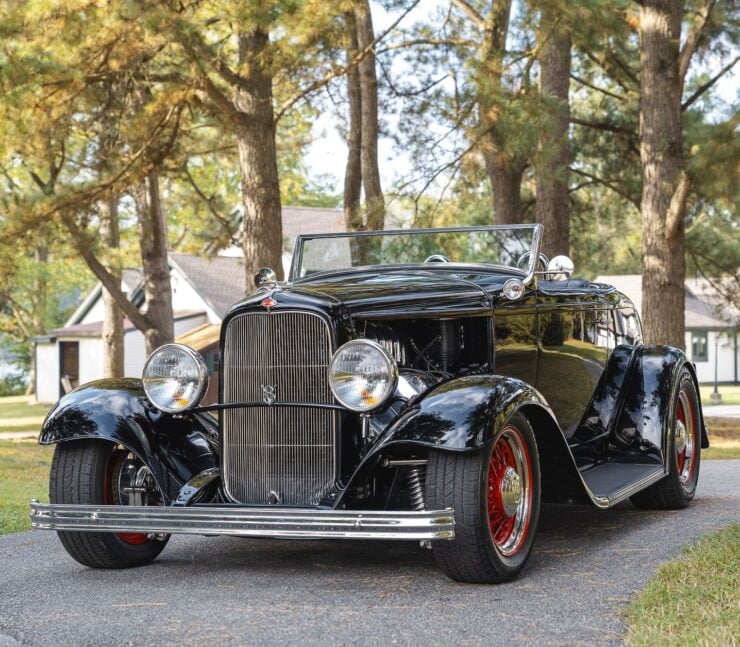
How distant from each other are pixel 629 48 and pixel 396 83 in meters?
5.44

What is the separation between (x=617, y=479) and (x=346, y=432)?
6.68 ft

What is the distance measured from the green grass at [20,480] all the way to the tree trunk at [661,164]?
27.5 feet

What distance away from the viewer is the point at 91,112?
16.9m

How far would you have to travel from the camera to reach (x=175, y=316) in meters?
35.8

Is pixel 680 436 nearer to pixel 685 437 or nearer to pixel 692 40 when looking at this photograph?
pixel 685 437

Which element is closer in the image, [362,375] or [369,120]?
[362,375]

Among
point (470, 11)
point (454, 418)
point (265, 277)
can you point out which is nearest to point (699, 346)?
point (470, 11)

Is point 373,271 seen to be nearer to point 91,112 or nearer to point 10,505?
point 10,505

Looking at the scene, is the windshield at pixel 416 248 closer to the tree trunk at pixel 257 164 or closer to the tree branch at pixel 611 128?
the tree trunk at pixel 257 164

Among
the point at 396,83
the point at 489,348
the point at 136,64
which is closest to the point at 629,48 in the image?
the point at 396,83

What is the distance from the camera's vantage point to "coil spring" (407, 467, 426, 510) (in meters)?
5.26

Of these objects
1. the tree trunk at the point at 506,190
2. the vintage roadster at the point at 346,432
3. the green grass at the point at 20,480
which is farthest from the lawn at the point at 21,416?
the vintage roadster at the point at 346,432

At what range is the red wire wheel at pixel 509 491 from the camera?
521 cm

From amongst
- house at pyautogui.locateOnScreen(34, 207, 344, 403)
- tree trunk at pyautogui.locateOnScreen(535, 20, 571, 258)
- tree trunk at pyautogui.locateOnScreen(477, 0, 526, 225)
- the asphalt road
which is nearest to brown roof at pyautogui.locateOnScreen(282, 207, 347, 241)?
house at pyautogui.locateOnScreen(34, 207, 344, 403)
